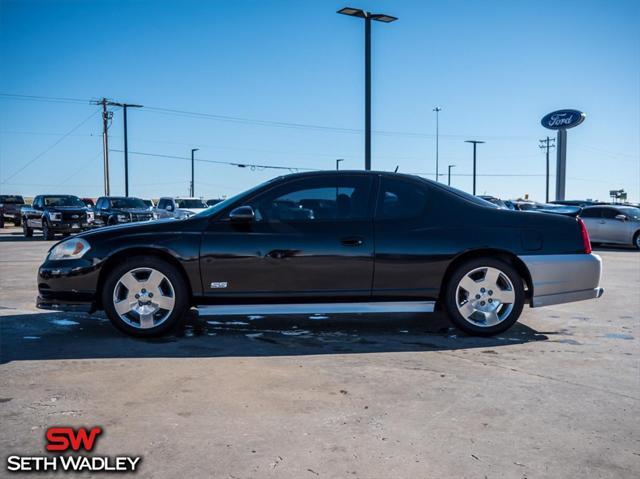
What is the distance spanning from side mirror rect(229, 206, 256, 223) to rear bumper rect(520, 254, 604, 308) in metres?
2.59

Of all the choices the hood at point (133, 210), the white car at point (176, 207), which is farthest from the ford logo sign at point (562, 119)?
the hood at point (133, 210)

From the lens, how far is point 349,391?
13.0 ft

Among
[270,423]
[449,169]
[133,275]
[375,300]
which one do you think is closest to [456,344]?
[375,300]

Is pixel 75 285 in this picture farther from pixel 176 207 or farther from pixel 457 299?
pixel 176 207

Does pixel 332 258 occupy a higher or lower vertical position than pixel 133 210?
lower

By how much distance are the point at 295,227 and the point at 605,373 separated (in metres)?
2.82

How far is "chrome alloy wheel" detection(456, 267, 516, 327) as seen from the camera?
5.72 metres

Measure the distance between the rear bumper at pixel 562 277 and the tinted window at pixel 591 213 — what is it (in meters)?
14.3

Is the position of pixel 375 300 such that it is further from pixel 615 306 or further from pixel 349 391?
pixel 615 306

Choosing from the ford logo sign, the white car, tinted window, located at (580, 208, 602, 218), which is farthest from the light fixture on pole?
the ford logo sign

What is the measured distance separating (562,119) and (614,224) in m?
22.5

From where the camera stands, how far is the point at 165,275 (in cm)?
549

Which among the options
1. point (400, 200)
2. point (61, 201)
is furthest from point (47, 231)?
point (400, 200)

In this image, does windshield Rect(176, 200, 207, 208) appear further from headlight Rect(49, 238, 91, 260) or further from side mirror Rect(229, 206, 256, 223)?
side mirror Rect(229, 206, 256, 223)
